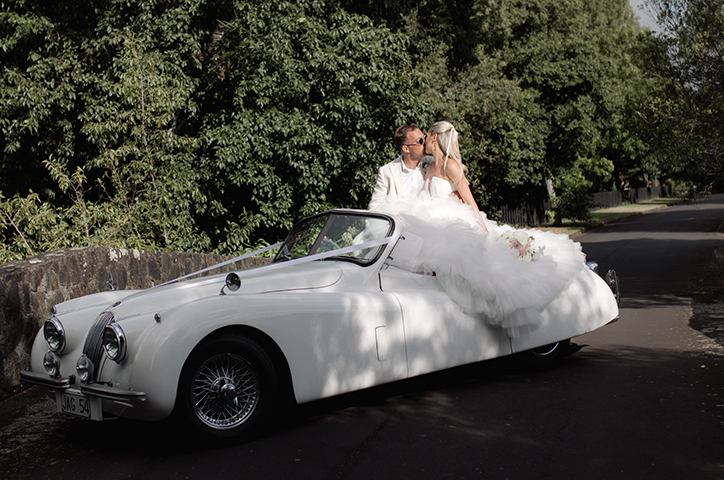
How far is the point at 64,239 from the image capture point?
10188 millimetres

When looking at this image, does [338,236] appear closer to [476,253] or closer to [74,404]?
[476,253]

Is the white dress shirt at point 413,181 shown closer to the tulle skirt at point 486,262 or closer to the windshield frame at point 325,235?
the tulle skirt at point 486,262

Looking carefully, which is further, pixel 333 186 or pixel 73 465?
pixel 333 186

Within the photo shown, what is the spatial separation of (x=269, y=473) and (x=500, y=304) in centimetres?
252

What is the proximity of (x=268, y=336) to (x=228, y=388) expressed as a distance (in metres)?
0.44

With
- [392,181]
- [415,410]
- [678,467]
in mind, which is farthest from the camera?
[392,181]

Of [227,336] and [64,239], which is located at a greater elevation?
[64,239]

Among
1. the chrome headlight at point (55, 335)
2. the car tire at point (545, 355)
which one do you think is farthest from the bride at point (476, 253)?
the chrome headlight at point (55, 335)

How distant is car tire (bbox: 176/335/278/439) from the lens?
4.29m

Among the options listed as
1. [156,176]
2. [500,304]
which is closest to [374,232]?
[500,304]

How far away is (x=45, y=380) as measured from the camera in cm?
459

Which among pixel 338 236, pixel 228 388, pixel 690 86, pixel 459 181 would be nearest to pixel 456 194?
pixel 459 181

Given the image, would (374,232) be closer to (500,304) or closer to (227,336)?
(500,304)

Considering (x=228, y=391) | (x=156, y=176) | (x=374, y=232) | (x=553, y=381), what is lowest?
(x=553, y=381)
